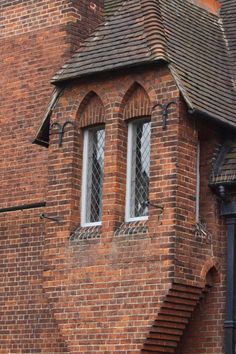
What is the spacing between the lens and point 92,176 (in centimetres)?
1603

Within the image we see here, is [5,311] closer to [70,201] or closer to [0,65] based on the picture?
[70,201]

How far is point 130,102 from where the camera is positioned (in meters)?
15.6

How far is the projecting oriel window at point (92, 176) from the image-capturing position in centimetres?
1588

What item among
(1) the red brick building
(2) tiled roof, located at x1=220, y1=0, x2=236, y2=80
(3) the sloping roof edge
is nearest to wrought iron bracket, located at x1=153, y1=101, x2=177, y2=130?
(1) the red brick building

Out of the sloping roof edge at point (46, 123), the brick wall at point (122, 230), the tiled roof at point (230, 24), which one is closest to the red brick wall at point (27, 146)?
the sloping roof edge at point (46, 123)

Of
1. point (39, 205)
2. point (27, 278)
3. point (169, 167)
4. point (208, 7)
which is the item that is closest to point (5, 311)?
point (27, 278)

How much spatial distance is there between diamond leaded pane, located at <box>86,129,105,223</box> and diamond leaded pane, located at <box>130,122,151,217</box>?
59cm

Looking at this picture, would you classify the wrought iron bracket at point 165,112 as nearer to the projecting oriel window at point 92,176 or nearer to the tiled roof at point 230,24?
the projecting oriel window at point 92,176

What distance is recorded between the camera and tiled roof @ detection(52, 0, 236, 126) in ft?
50.1

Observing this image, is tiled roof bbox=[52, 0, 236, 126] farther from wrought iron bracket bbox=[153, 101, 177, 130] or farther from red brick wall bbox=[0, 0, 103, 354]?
red brick wall bbox=[0, 0, 103, 354]

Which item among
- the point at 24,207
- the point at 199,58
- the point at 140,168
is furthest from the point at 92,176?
the point at 199,58

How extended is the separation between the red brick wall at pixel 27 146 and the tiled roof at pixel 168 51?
1.39 metres

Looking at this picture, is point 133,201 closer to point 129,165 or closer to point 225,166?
point 129,165

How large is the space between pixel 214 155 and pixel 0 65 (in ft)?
17.2
